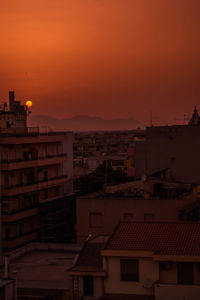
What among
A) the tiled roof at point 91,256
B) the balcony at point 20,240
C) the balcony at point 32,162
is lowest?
the balcony at point 20,240

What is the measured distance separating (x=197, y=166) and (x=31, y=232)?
12.7 meters

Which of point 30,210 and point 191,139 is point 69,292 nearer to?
point 30,210

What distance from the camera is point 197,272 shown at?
46.2 ft

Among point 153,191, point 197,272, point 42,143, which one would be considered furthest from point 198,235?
point 42,143

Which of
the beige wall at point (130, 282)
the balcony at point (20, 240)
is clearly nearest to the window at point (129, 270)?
the beige wall at point (130, 282)

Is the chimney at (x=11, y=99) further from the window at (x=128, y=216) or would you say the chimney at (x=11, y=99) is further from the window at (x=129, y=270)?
the window at (x=129, y=270)

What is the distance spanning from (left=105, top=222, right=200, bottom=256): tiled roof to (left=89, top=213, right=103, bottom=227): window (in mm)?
10444

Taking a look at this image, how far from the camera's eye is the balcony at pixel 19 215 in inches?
1163

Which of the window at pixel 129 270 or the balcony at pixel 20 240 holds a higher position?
the window at pixel 129 270

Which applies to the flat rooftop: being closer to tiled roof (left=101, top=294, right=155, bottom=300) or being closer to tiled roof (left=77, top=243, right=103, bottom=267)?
tiled roof (left=77, top=243, right=103, bottom=267)

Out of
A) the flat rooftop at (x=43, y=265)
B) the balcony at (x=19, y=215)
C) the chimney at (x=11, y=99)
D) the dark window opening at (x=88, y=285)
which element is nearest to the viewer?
the dark window opening at (x=88, y=285)

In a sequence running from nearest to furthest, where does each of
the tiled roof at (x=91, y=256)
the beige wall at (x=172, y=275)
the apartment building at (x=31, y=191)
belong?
the beige wall at (x=172, y=275)
the tiled roof at (x=91, y=256)
the apartment building at (x=31, y=191)

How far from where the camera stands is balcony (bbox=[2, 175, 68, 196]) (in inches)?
1180

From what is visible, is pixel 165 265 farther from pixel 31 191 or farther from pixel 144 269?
pixel 31 191
